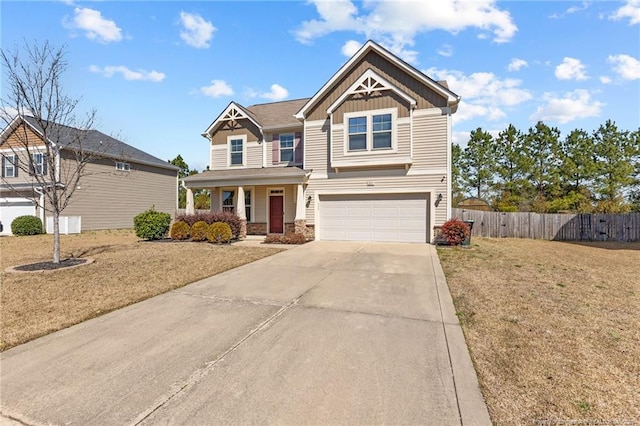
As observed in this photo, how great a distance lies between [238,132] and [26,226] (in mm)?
13778

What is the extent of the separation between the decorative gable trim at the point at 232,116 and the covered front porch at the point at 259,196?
8.81 ft

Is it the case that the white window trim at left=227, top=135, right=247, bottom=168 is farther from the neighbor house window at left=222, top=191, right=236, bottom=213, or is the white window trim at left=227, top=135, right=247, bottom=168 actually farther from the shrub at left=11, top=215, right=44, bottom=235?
the shrub at left=11, top=215, right=44, bottom=235

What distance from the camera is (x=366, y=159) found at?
1347 centimetres

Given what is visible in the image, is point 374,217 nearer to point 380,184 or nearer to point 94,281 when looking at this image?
point 380,184

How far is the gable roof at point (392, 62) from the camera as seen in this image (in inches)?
500

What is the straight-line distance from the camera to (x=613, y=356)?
3.45 m

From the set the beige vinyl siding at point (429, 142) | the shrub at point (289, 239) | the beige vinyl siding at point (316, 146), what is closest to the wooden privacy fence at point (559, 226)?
the beige vinyl siding at point (429, 142)

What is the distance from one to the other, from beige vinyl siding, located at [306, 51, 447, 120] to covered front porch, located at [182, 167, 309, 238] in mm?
3295

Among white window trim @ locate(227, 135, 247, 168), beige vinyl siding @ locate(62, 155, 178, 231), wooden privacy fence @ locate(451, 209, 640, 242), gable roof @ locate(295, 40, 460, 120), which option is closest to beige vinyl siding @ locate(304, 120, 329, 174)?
gable roof @ locate(295, 40, 460, 120)

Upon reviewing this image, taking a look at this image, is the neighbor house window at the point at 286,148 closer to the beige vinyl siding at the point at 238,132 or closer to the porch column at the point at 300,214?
the beige vinyl siding at the point at 238,132

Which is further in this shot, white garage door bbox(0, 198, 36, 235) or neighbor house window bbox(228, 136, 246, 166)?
white garage door bbox(0, 198, 36, 235)

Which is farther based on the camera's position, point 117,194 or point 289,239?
point 117,194

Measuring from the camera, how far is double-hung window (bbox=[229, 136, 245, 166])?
16.9m

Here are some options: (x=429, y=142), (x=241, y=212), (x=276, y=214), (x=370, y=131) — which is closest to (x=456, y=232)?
(x=429, y=142)
